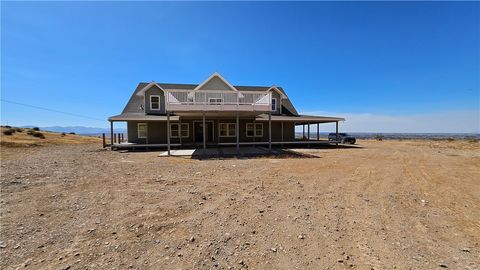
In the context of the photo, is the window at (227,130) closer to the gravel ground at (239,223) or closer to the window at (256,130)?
the window at (256,130)

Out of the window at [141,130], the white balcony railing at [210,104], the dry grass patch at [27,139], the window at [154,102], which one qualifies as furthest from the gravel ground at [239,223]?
the dry grass patch at [27,139]

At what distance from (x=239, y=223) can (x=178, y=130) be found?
19.1 m

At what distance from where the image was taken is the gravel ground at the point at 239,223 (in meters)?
3.39

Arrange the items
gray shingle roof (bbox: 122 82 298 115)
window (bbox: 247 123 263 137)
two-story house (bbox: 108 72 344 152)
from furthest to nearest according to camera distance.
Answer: window (bbox: 247 123 263 137), gray shingle roof (bbox: 122 82 298 115), two-story house (bbox: 108 72 344 152)

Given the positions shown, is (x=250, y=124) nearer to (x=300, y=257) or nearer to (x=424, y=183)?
(x=424, y=183)

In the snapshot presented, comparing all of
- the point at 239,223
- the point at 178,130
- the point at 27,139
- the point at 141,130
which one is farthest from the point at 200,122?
the point at 27,139

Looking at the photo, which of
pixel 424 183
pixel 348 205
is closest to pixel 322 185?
→ pixel 348 205

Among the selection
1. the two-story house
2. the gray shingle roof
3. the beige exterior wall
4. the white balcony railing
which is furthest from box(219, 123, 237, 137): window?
the gray shingle roof

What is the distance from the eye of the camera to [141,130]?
21969 millimetres

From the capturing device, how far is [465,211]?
537 centimetres

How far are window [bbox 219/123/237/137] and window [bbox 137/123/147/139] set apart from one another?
676cm

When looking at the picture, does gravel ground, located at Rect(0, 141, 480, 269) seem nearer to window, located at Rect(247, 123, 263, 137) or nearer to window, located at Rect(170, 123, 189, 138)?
window, located at Rect(170, 123, 189, 138)

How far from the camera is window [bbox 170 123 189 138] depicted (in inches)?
888

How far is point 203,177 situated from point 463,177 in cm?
967
